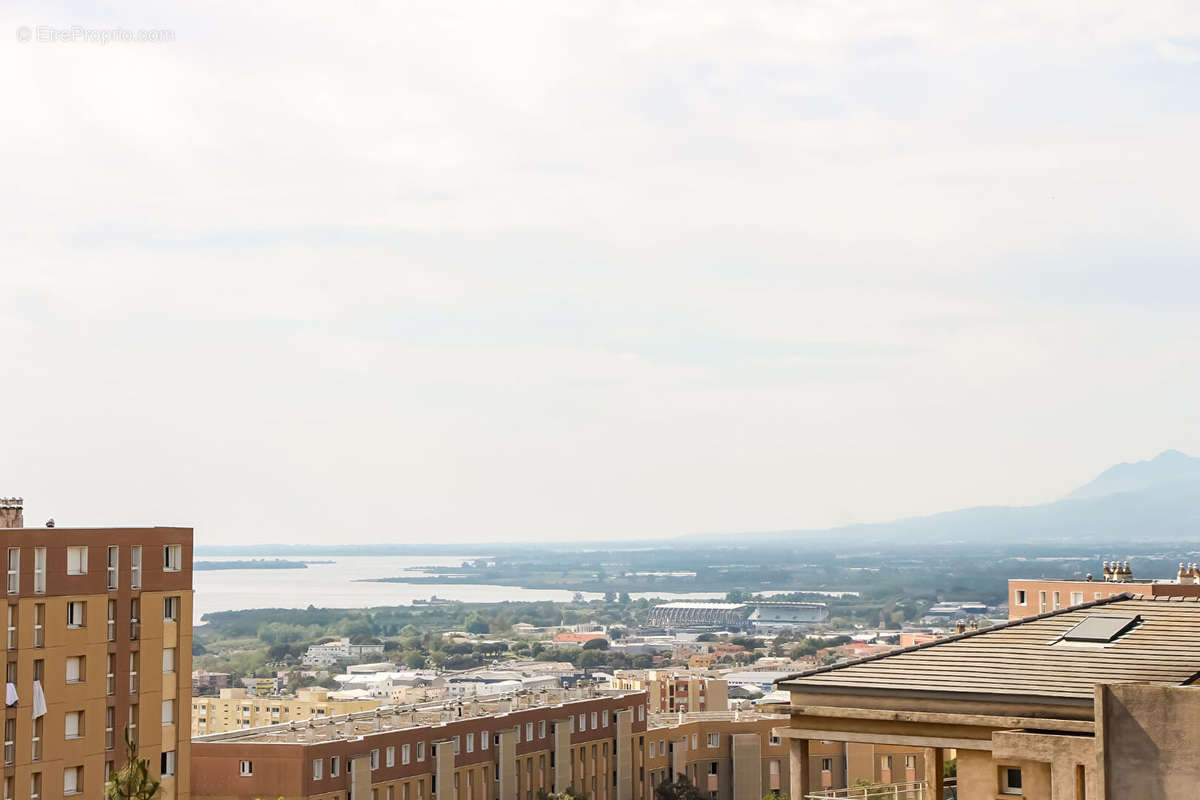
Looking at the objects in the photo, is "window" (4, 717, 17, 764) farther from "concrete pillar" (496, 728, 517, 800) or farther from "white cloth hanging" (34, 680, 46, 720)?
"concrete pillar" (496, 728, 517, 800)

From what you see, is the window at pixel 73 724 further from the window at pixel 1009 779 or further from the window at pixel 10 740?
the window at pixel 1009 779

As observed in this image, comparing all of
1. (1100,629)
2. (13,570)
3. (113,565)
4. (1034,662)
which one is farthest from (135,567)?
(1034,662)

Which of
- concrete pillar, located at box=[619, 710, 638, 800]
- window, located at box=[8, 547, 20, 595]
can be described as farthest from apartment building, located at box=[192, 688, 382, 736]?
window, located at box=[8, 547, 20, 595]

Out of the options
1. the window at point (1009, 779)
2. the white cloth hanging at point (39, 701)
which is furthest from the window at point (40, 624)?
the window at point (1009, 779)

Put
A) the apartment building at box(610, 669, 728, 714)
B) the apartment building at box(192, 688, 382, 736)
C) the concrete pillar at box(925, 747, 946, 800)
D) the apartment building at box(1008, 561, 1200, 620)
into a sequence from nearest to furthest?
1. the concrete pillar at box(925, 747, 946, 800)
2. the apartment building at box(1008, 561, 1200, 620)
3. the apartment building at box(192, 688, 382, 736)
4. the apartment building at box(610, 669, 728, 714)

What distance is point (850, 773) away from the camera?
355 ft

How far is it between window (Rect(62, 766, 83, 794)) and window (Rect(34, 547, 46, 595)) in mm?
6116

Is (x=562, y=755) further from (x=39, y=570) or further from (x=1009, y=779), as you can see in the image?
(x=1009, y=779)

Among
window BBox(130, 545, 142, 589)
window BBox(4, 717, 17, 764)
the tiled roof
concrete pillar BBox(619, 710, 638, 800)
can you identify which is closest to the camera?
the tiled roof

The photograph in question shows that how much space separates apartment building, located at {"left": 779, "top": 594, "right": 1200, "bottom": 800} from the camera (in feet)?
61.3

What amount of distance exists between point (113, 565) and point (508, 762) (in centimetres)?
3827

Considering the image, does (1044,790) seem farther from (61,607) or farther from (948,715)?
(61,607)

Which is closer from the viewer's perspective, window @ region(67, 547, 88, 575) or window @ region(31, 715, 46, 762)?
window @ region(31, 715, 46, 762)

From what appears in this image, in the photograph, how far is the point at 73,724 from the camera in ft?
184
